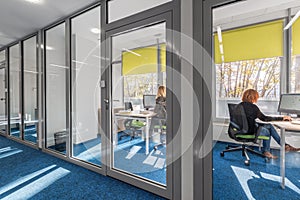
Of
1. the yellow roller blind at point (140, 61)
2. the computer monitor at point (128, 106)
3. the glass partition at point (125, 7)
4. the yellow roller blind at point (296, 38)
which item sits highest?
the glass partition at point (125, 7)

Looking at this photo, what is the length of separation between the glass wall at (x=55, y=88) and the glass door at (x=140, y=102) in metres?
1.50

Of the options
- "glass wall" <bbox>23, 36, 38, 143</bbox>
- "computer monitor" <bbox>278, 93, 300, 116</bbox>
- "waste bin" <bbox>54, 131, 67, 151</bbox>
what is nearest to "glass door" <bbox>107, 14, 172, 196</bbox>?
"computer monitor" <bbox>278, 93, 300, 116</bbox>

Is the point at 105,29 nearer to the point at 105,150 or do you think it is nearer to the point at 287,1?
the point at 105,150

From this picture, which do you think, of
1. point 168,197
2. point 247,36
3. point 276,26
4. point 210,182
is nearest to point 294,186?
point 210,182

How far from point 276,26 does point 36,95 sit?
4741 mm

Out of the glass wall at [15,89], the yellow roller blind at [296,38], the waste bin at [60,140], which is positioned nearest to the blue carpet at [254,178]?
the yellow roller blind at [296,38]

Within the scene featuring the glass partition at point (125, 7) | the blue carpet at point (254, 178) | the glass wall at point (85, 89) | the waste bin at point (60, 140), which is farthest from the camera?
the waste bin at point (60, 140)

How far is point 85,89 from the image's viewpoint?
3752 millimetres

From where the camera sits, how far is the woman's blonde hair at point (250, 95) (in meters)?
1.88

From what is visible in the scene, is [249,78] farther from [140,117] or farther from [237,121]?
[140,117]

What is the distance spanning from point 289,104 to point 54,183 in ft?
10.5

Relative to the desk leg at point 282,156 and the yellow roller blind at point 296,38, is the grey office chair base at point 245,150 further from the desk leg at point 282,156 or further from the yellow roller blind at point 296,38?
the yellow roller blind at point 296,38

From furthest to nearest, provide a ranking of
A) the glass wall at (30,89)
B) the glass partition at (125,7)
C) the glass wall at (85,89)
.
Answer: the glass wall at (30,89), the glass wall at (85,89), the glass partition at (125,7)

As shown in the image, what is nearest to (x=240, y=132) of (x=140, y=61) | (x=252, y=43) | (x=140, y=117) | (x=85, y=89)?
(x=252, y=43)
